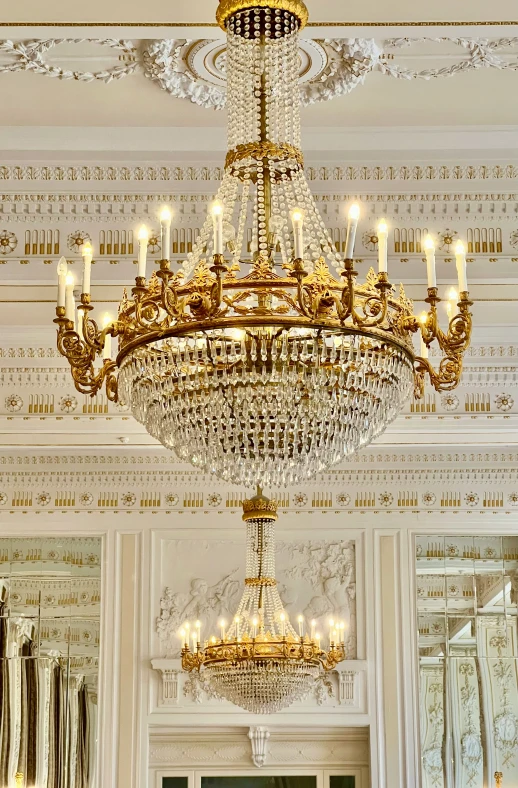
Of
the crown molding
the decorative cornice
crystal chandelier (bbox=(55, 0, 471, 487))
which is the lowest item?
crystal chandelier (bbox=(55, 0, 471, 487))

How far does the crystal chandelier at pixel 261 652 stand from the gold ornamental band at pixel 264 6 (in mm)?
4125

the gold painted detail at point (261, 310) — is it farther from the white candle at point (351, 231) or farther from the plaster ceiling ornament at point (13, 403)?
the plaster ceiling ornament at point (13, 403)

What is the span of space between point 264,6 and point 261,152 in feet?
1.22

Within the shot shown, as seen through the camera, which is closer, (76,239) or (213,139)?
(213,139)

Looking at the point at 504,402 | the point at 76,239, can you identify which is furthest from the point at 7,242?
the point at 504,402

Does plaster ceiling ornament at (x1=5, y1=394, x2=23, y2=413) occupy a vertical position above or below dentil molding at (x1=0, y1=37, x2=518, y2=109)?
below

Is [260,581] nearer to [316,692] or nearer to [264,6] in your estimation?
[316,692]

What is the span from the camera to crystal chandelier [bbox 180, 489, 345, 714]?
6.51 m

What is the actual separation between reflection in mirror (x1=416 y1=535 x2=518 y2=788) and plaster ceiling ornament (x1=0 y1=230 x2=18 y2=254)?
4.31 metres

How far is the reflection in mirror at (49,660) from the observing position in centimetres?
750

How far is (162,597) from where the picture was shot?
789cm

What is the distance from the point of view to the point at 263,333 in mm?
2734

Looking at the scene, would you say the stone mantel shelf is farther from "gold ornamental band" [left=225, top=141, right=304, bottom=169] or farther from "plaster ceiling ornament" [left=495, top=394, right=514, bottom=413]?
"gold ornamental band" [left=225, top=141, right=304, bottom=169]

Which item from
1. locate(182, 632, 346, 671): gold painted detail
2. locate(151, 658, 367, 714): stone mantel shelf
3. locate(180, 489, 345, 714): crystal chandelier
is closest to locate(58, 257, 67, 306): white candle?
locate(180, 489, 345, 714): crystal chandelier
